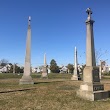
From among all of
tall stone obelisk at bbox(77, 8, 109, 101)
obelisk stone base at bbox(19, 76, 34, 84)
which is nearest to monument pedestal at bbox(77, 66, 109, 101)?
tall stone obelisk at bbox(77, 8, 109, 101)

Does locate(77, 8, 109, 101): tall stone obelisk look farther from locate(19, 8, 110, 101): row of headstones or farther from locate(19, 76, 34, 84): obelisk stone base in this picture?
locate(19, 76, 34, 84): obelisk stone base

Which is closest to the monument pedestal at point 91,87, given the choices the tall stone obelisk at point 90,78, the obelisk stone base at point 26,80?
the tall stone obelisk at point 90,78

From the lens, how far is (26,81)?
18641 mm

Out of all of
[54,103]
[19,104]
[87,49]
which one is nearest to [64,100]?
[54,103]

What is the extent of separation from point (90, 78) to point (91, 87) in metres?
0.55

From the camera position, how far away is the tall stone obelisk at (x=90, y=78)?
10493 millimetres

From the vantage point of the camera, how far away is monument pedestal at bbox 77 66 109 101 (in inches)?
407

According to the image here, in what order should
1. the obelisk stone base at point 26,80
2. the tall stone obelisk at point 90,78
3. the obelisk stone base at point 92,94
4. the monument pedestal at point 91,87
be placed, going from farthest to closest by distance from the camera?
the obelisk stone base at point 26,80 → the tall stone obelisk at point 90,78 → the monument pedestal at point 91,87 → the obelisk stone base at point 92,94

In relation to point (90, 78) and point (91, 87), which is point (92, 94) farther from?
point (90, 78)

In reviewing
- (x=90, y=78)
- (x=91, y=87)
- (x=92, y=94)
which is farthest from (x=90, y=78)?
(x=92, y=94)

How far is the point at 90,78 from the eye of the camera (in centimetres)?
1102

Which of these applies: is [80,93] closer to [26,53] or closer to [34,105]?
[34,105]

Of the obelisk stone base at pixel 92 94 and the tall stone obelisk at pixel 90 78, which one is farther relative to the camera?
the tall stone obelisk at pixel 90 78

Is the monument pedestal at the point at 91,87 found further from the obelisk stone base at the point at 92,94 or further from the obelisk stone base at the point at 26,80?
the obelisk stone base at the point at 26,80
